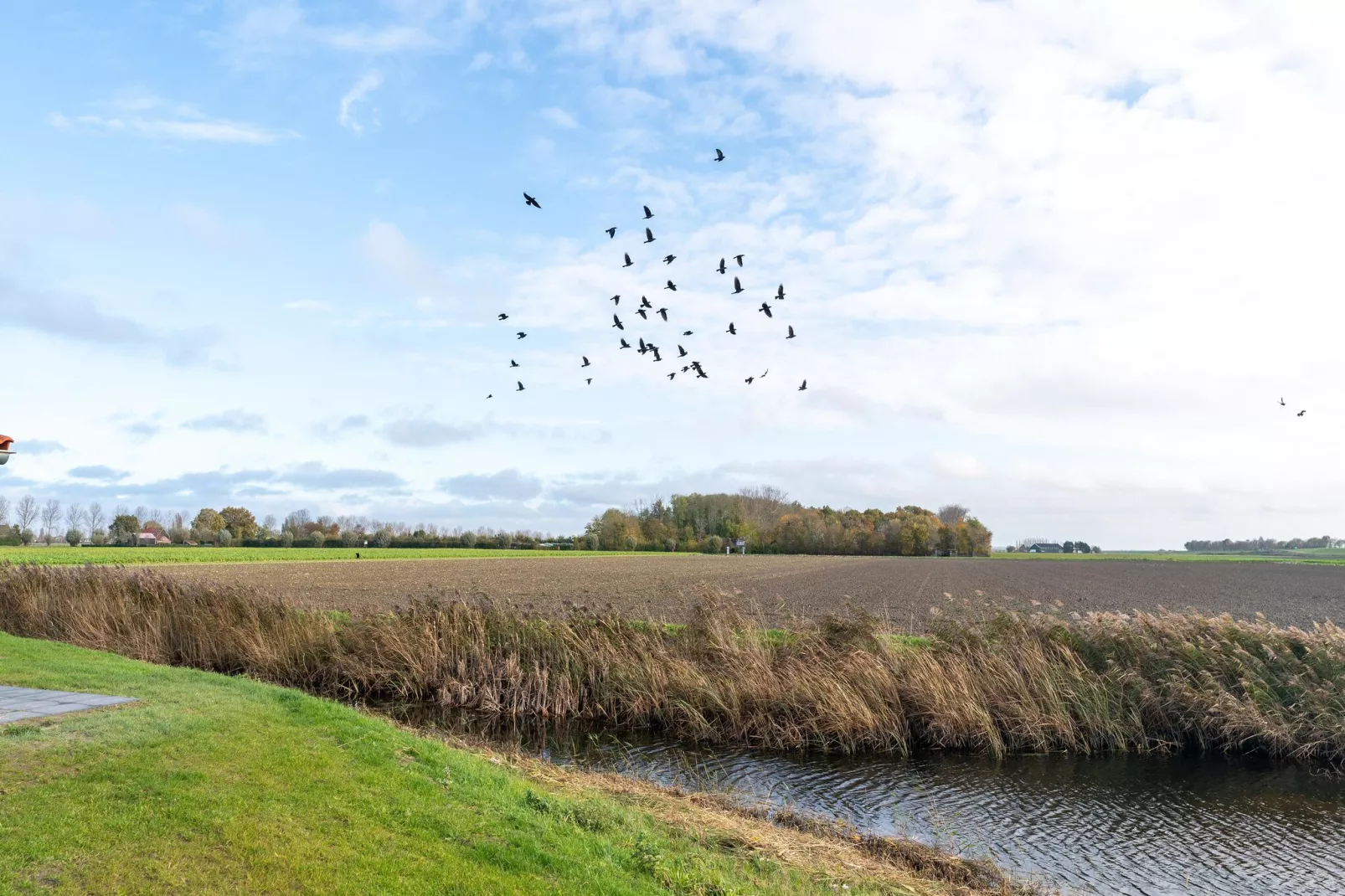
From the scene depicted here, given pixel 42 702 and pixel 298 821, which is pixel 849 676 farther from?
pixel 42 702

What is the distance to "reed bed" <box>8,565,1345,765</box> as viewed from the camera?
53.4 feet

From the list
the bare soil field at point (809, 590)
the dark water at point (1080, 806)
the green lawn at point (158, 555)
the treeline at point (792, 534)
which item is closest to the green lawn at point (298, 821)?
the dark water at point (1080, 806)

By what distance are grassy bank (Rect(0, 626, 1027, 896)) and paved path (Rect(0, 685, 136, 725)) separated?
364mm

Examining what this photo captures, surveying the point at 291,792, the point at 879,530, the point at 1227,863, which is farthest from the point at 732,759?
the point at 879,530

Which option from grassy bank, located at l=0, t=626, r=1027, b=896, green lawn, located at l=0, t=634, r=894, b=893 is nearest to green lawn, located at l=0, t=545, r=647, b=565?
grassy bank, located at l=0, t=626, r=1027, b=896

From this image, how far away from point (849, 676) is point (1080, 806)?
4.83 metres

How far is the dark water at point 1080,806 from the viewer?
1059cm

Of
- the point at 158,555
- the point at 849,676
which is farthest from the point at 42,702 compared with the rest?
the point at 158,555

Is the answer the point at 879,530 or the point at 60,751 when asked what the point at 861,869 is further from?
the point at 879,530

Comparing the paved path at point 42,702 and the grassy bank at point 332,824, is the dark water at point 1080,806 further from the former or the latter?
the paved path at point 42,702

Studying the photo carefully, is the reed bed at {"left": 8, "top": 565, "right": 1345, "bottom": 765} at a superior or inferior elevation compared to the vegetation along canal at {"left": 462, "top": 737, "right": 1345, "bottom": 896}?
superior

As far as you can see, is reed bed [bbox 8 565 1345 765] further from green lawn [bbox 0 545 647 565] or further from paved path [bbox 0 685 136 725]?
green lawn [bbox 0 545 647 565]

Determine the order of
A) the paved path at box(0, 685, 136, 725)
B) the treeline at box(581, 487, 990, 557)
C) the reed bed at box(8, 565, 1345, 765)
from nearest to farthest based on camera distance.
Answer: the paved path at box(0, 685, 136, 725), the reed bed at box(8, 565, 1345, 765), the treeline at box(581, 487, 990, 557)

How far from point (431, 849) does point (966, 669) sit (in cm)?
1326
